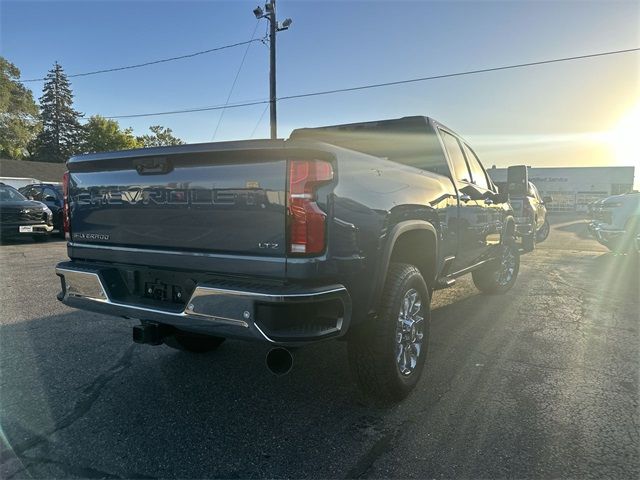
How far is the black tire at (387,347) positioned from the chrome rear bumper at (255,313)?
46 centimetres

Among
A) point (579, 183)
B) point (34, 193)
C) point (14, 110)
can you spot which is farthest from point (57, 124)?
point (579, 183)

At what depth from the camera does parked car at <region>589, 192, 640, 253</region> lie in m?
10.4

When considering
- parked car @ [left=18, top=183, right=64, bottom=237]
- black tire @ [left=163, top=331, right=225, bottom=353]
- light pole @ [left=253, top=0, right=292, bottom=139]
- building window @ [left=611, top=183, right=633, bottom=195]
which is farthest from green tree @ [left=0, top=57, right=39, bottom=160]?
building window @ [left=611, top=183, right=633, bottom=195]

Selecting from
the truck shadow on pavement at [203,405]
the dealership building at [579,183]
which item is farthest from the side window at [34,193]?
the dealership building at [579,183]

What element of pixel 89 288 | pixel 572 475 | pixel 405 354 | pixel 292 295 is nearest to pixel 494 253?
pixel 405 354

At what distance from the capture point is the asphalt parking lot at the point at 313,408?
8.07 feet

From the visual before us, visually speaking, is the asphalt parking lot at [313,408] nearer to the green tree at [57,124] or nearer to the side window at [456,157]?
the side window at [456,157]

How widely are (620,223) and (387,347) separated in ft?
33.9

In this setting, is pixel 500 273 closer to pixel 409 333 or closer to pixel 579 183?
pixel 409 333

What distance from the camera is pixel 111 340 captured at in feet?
A: 14.5

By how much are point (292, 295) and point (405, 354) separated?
1382 mm

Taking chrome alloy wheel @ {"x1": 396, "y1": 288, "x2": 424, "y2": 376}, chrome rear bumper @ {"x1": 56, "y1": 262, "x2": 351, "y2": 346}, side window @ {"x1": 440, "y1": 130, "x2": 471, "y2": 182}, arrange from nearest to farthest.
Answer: chrome rear bumper @ {"x1": 56, "y1": 262, "x2": 351, "y2": 346}
chrome alloy wheel @ {"x1": 396, "y1": 288, "x2": 424, "y2": 376}
side window @ {"x1": 440, "y1": 130, "x2": 471, "y2": 182}

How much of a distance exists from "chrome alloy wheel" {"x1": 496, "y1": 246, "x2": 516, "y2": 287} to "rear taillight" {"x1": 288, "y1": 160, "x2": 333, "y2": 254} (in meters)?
5.02

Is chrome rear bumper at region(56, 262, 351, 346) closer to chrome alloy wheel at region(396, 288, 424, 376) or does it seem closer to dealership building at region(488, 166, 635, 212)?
chrome alloy wheel at region(396, 288, 424, 376)
